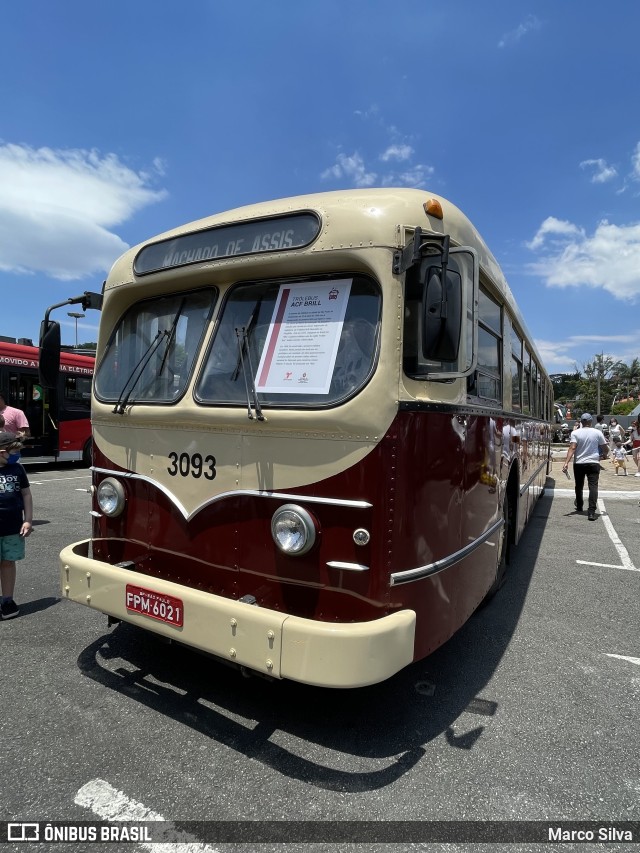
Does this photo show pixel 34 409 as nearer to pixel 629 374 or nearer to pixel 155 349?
pixel 155 349

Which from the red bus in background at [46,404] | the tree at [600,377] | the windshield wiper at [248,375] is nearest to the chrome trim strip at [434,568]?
the windshield wiper at [248,375]

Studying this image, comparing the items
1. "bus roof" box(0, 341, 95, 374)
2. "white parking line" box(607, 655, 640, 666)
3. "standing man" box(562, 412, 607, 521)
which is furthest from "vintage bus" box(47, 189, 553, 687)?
"bus roof" box(0, 341, 95, 374)

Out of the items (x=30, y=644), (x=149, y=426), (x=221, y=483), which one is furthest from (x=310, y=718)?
(x=30, y=644)

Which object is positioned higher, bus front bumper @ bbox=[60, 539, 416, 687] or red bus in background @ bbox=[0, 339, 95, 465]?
red bus in background @ bbox=[0, 339, 95, 465]

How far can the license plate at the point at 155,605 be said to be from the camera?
276 centimetres

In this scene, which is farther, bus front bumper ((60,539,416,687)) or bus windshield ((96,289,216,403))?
bus windshield ((96,289,216,403))

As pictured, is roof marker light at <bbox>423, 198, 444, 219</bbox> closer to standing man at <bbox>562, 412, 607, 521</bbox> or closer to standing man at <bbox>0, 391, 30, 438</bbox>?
standing man at <bbox>0, 391, 30, 438</bbox>

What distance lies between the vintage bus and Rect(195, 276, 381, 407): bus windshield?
10 millimetres

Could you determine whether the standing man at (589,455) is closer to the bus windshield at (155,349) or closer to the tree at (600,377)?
the bus windshield at (155,349)

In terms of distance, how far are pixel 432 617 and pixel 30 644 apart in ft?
9.42

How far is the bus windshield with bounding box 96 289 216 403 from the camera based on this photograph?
324 cm

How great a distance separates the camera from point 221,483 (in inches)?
115

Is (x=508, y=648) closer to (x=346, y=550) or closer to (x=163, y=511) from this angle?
(x=346, y=550)

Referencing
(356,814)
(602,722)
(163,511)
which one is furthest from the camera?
(163,511)
